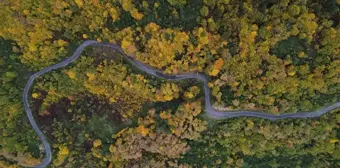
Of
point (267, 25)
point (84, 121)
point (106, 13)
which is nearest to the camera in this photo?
point (267, 25)

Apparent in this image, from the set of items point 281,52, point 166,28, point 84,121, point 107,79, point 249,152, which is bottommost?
point 249,152

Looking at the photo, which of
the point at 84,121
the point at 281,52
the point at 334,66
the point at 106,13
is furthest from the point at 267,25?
the point at 84,121

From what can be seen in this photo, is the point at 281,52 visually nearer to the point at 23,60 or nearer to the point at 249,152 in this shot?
the point at 249,152

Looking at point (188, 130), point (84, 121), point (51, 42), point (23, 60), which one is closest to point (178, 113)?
point (188, 130)

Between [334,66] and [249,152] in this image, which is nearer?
[334,66]

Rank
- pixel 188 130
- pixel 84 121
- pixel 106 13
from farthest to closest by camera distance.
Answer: pixel 84 121, pixel 188 130, pixel 106 13

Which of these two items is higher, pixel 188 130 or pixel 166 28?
pixel 166 28
